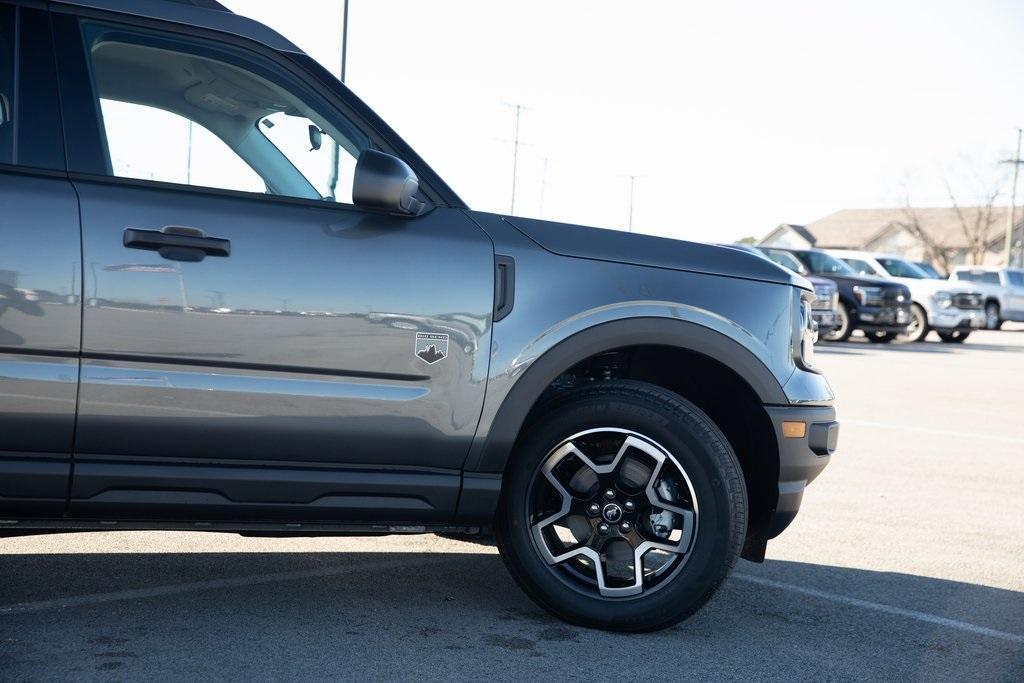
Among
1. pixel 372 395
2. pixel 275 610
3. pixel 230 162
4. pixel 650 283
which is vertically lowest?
pixel 275 610

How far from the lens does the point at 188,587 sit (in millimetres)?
4266

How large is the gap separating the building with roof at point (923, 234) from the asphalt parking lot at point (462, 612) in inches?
2985

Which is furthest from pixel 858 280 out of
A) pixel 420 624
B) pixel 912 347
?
pixel 420 624

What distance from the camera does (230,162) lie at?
3.73 metres

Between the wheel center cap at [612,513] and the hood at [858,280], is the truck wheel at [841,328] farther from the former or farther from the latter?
the wheel center cap at [612,513]

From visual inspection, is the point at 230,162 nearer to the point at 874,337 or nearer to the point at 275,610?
the point at 275,610

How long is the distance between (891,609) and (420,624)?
5.82 feet

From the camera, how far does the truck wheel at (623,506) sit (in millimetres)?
3855

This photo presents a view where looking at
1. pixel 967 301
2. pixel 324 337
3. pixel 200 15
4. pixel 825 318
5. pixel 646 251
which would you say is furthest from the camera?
pixel 967 301

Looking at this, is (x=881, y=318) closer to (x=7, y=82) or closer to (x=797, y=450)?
(x=797, y=450)

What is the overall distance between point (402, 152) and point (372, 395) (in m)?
0.81

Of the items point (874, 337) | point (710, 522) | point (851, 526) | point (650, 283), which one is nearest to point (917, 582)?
point (851, 526)

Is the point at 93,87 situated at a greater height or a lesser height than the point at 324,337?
greater

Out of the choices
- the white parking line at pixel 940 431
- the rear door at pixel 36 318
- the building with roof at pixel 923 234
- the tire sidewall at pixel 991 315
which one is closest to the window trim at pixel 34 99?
the rear door at pixel 36 318
